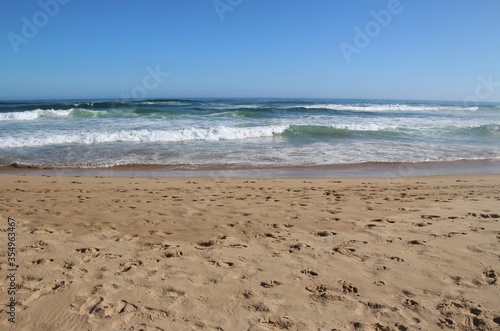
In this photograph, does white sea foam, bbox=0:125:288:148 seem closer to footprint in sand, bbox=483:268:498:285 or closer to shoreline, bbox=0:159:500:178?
shoreline, bbox=0:159:500:178

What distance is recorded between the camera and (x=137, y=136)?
14977mm

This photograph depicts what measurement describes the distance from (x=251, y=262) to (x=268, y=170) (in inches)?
243

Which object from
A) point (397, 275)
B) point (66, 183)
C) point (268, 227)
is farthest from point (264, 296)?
point (66, 183)

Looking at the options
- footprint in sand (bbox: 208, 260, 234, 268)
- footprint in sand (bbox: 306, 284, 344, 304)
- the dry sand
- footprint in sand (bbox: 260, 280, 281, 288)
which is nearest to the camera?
the dry sand

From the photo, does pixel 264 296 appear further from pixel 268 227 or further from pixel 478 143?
pixel 478 143

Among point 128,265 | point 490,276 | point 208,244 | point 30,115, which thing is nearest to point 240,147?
point 208,244

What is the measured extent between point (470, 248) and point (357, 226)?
137cm

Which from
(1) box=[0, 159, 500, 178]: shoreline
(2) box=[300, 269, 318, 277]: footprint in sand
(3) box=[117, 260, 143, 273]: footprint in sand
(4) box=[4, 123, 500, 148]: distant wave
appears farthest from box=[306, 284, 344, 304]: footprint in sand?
(4) box=[4, 123, 500, 148]: distant wave

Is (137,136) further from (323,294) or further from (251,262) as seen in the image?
(323,294)

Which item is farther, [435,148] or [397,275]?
[435,148]

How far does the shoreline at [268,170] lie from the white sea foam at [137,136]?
3.87 meters

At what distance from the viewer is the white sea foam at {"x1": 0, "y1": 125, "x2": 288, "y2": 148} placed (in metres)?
13.1

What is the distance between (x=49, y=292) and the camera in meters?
3.04

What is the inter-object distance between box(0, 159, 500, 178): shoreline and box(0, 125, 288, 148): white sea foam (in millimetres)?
3873
